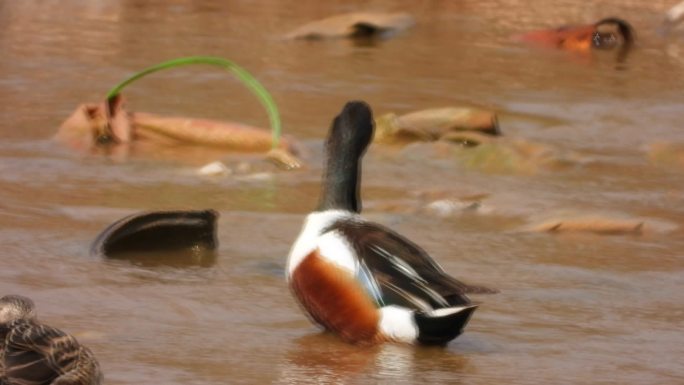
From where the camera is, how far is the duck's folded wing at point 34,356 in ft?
14.1

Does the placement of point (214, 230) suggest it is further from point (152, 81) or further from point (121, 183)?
point (152, 81)

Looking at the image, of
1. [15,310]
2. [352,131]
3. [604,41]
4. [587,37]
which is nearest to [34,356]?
[15,310]

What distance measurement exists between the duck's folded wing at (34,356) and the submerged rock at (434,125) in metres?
4.90

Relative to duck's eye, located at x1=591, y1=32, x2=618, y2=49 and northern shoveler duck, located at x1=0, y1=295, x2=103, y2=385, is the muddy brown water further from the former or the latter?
northern shoveler duck, located at x1=0, y1=295, x2=103, y2=385

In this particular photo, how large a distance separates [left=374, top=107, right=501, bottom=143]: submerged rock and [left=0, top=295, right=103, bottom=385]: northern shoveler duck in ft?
15.8

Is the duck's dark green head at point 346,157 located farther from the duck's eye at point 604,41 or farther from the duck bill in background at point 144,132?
the duck's eye at point 604,41

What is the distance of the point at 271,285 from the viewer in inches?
244

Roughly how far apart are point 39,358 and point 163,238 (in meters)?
2.32

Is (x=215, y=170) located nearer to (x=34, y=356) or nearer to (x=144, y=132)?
(x=144, y=132)

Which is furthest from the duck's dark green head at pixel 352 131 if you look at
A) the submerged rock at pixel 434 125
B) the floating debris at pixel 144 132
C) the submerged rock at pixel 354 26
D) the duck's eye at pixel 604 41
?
the duck's eye at pixel 604 41

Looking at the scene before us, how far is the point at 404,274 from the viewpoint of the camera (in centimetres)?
538

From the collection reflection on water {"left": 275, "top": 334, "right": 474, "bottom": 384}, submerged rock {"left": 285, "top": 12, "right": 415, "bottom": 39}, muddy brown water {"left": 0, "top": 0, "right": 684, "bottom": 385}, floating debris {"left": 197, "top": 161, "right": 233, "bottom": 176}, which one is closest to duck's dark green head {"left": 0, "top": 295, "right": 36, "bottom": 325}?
muddy brown water {"left": 0, "top": 0, "right": 684, "bottom": 385}

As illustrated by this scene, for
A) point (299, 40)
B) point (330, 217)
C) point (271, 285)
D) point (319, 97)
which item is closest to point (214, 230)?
point (271, 285)

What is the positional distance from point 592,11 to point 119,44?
176 inches
